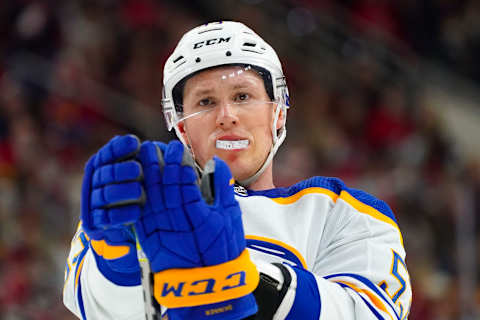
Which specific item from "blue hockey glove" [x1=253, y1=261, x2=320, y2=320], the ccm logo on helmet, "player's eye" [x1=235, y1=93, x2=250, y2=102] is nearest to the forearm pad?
"blue hockey glove" [x1=253, y1=261, x2=320, y2=320]

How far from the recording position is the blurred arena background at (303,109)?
170 inches

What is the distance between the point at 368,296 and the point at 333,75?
4.59m

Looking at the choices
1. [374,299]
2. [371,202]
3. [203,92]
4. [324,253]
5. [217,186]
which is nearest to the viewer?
[217,186]

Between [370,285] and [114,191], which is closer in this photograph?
[114,191]

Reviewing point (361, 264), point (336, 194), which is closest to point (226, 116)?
point (336, 194)

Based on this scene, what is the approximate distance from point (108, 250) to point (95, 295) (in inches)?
9.3

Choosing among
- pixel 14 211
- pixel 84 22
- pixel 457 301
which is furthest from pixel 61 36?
pixel 457 301

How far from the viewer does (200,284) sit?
4.44 ft

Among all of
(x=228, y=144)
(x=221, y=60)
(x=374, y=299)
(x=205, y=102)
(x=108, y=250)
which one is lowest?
(x=374, y=299)

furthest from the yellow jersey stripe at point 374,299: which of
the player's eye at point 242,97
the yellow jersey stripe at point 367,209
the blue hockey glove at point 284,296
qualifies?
the player's eye at point 242,97

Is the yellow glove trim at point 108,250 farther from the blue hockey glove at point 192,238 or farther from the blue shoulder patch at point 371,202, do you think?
the blue shoulder patch at point 371,202

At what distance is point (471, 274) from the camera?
392 cm

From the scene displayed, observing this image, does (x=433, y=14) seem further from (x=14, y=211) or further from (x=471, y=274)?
(x=14, y=211)

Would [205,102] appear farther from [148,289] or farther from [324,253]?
[148,289]
